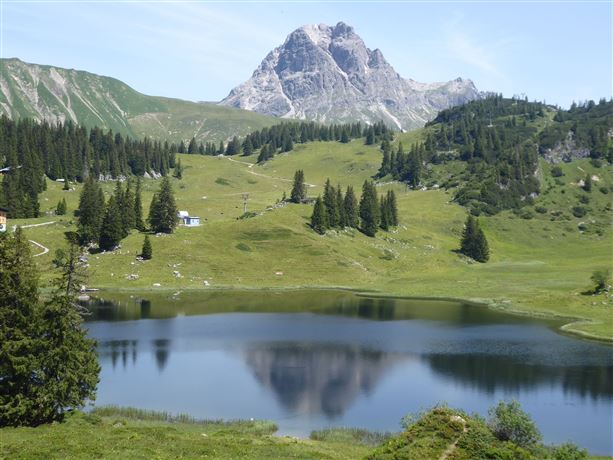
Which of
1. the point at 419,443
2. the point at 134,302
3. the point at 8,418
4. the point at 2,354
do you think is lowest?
the point at 134,302

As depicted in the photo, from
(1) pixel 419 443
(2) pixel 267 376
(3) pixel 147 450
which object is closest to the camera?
(1) pixel 419 443

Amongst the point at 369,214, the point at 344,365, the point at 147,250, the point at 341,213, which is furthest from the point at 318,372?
the point at 369,214

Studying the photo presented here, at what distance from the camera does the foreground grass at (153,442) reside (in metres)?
34.3

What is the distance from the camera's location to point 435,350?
84438mm

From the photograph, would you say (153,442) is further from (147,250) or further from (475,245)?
(475,245)

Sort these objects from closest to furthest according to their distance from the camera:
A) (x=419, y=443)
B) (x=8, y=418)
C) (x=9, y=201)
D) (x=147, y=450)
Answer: (x=419, y=443), (x=147, y=450), (x=8, y=418), (x=9, y=201)

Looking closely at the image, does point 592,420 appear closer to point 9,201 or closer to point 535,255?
point 535,255

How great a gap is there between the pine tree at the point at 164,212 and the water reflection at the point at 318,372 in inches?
3164

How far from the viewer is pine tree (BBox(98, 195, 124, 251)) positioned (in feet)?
485

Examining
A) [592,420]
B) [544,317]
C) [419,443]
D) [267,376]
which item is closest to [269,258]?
[544,317]

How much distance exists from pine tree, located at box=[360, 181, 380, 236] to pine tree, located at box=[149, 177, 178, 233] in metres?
59.7

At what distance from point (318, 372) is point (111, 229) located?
302 ft

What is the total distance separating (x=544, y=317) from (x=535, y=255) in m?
87.5

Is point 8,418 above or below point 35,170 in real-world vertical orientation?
below
